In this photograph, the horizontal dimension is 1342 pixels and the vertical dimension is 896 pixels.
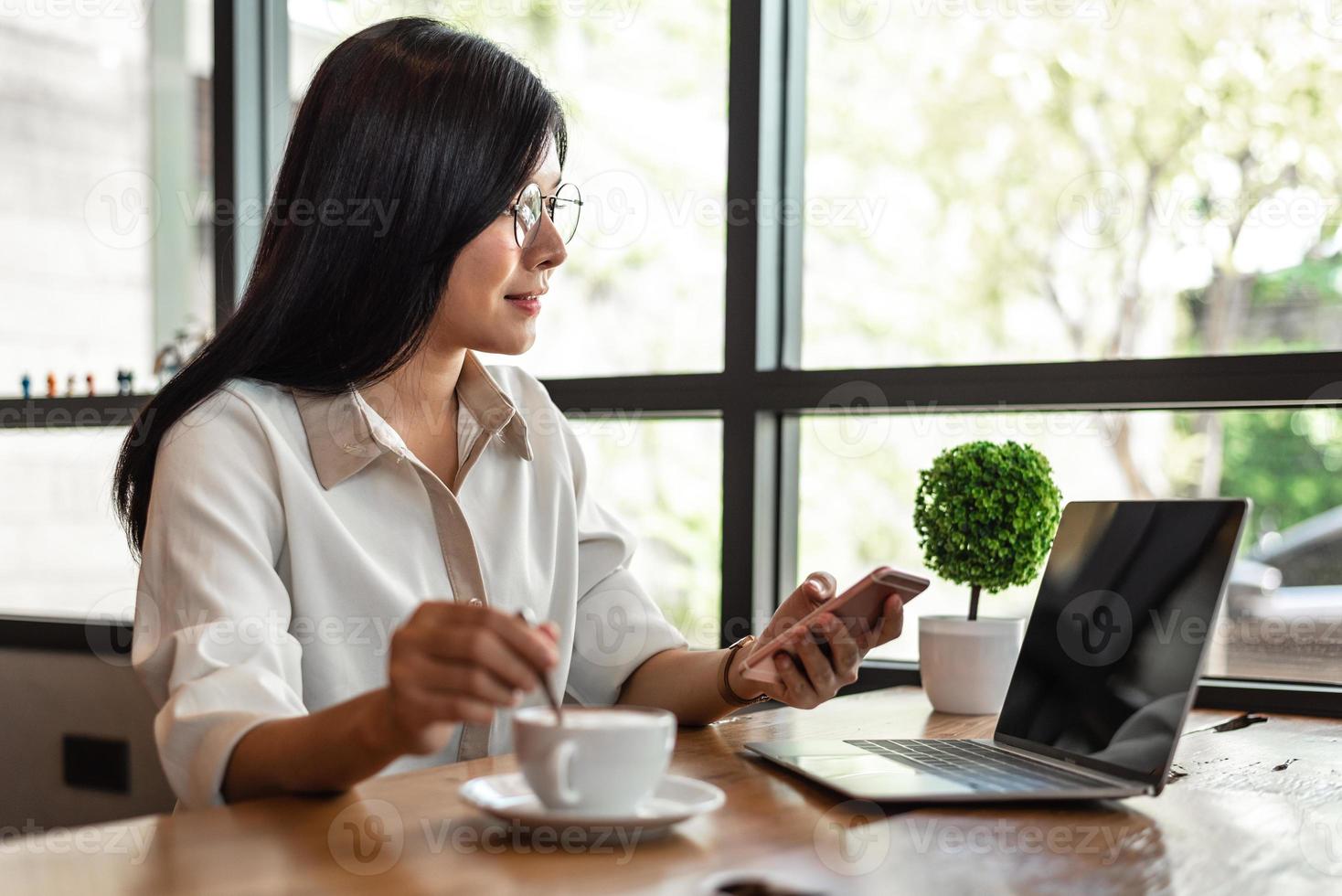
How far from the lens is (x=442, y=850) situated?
0.77 meters

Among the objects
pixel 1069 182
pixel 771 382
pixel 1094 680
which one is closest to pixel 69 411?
pixel 771 382

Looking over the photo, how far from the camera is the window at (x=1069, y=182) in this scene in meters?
1.83

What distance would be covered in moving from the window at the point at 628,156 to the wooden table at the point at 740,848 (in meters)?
1.29

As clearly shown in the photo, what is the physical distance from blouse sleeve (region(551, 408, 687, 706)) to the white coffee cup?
646mm

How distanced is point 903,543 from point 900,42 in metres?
0.95

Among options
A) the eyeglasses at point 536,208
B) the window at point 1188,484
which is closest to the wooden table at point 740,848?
the eyeglasses at point 536,208

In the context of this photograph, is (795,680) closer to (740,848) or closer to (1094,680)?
(1094,680)

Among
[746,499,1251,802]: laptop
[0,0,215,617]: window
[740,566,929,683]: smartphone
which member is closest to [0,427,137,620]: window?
[0,0,215,617]: window

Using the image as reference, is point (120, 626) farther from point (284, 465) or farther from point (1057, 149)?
point (1057, 149)

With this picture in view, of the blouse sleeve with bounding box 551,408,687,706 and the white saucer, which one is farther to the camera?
the blouse sleeve with bounding box 551,408,687,706

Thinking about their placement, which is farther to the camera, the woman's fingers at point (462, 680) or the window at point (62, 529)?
the window at point (62, 529)

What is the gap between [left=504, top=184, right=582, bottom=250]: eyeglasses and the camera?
1367mm

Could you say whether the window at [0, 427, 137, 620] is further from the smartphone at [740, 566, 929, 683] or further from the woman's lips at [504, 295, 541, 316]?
the smartphone at [740, 566, 929, 683]

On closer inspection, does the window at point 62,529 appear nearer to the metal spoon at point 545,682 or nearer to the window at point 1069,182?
the window at point 1069,182
